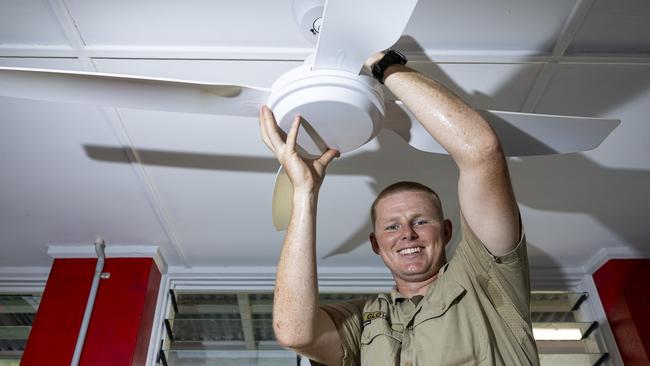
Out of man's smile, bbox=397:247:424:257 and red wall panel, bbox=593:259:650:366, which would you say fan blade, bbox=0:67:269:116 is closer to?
man's smile, bbox=397:247:424:257

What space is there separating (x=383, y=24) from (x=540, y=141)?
63 centimetres

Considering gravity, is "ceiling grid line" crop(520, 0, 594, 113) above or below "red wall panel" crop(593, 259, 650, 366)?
above

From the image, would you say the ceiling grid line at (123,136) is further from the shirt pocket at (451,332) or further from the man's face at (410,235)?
the shirt pocket at (451,332)

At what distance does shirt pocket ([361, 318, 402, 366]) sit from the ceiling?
2.76 feet

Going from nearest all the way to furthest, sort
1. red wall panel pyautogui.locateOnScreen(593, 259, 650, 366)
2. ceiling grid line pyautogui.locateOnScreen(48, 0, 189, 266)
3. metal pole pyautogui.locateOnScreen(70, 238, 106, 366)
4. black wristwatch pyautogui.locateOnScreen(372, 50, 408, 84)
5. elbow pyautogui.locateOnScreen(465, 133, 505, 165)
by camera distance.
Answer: elbow pyautogui.locateOnScreen(465, 133, 505, 165) → black wristwatch pyautogui.locateOnScreen(372, 50, 408, 84) → ceiling grid line pyautogui.locateOnScreen(48, 0, 189, 266) → metal pole pyautogui.locateOnScreen(70, 238, 106, 366) → red wall panel pyautogui.locateOnScreen(593, 259, 650, 366)

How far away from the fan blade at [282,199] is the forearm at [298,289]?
0.23m

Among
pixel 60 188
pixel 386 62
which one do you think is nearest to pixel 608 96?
pixel 386 62

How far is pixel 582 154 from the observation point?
6.91 ft

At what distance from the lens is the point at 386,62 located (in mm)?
1229

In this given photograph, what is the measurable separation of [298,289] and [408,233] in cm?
45

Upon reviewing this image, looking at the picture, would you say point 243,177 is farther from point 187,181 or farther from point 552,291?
point 552,291

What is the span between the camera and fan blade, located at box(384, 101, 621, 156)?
4.20 ft

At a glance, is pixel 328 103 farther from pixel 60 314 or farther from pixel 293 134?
pixel 60 314

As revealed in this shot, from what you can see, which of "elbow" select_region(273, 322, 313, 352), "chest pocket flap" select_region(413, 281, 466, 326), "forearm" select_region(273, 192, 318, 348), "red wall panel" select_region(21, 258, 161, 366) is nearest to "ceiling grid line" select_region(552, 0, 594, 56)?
"chest pocket flap" select_region(413, 281, 466, 326)
